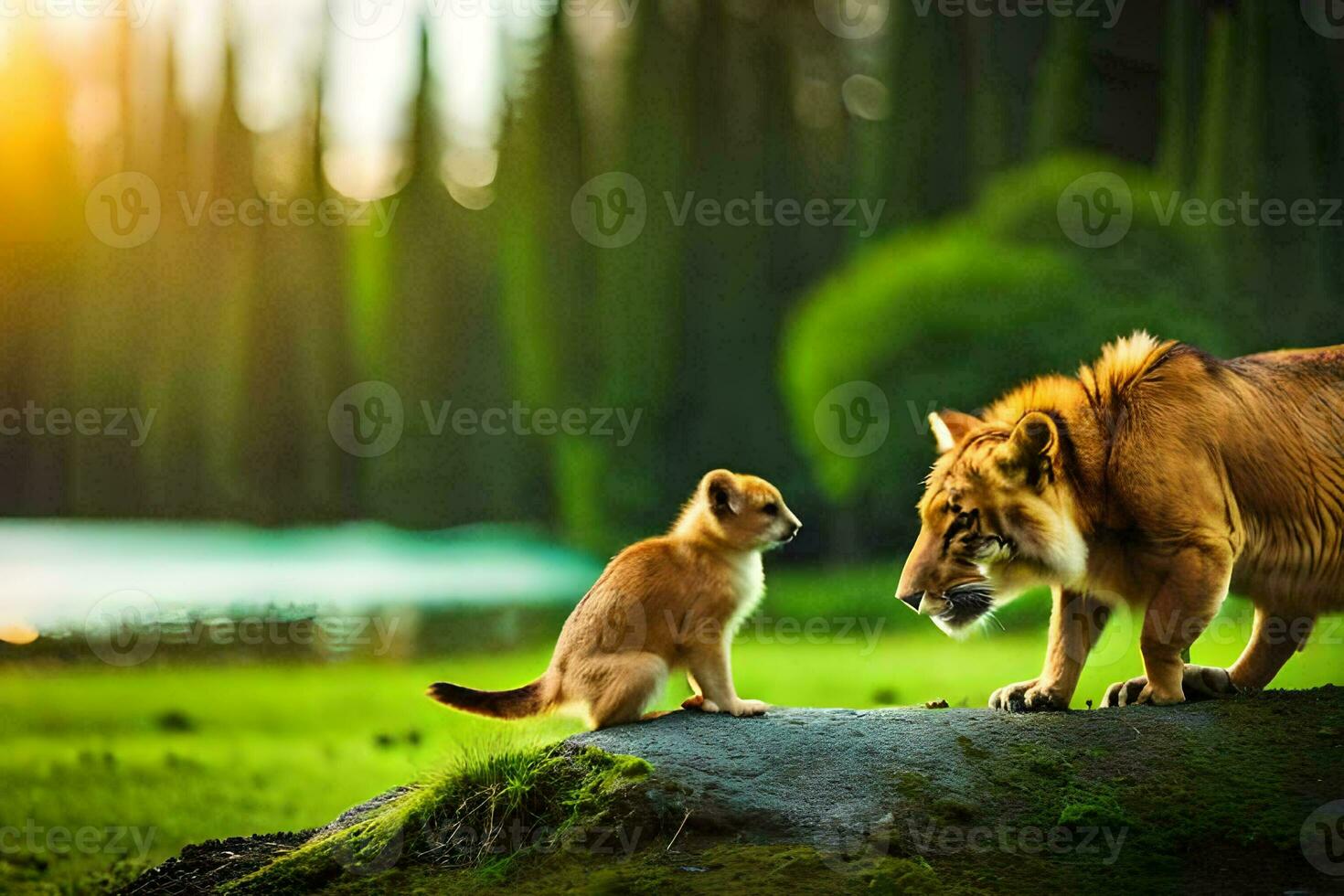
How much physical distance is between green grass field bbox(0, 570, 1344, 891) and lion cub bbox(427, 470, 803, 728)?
1.47m

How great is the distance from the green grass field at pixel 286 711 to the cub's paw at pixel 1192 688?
1060 millimetres

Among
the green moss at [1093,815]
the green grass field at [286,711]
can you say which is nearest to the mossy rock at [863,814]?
the green moss at [1093,815]

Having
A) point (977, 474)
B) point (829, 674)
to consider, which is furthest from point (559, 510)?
point (977, 474)

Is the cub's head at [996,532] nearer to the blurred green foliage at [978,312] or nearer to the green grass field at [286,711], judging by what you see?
the green grass field at [286,711]

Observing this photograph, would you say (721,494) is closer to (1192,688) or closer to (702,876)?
(702,876)

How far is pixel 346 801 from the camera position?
18.6ft

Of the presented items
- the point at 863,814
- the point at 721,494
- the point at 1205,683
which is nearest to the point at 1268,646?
the point at 1205,683

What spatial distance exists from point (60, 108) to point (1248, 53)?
22.7ft

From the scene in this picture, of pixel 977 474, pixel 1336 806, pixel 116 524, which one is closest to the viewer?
Answer: pixel 1336 806

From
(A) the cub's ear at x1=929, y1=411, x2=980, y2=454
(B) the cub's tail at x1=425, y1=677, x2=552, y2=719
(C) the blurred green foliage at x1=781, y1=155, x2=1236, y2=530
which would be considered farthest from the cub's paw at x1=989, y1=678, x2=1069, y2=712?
(C) the blurred green foliage at x1=781, y1=155, x2=1236, y2=530

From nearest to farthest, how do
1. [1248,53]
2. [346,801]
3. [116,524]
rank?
1. [346,801]
2. [116,524]
3. [1248,53]

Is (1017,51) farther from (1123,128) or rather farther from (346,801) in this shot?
(346,801)

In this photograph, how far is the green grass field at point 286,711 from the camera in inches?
221

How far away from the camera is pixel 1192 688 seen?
14.0 feet
